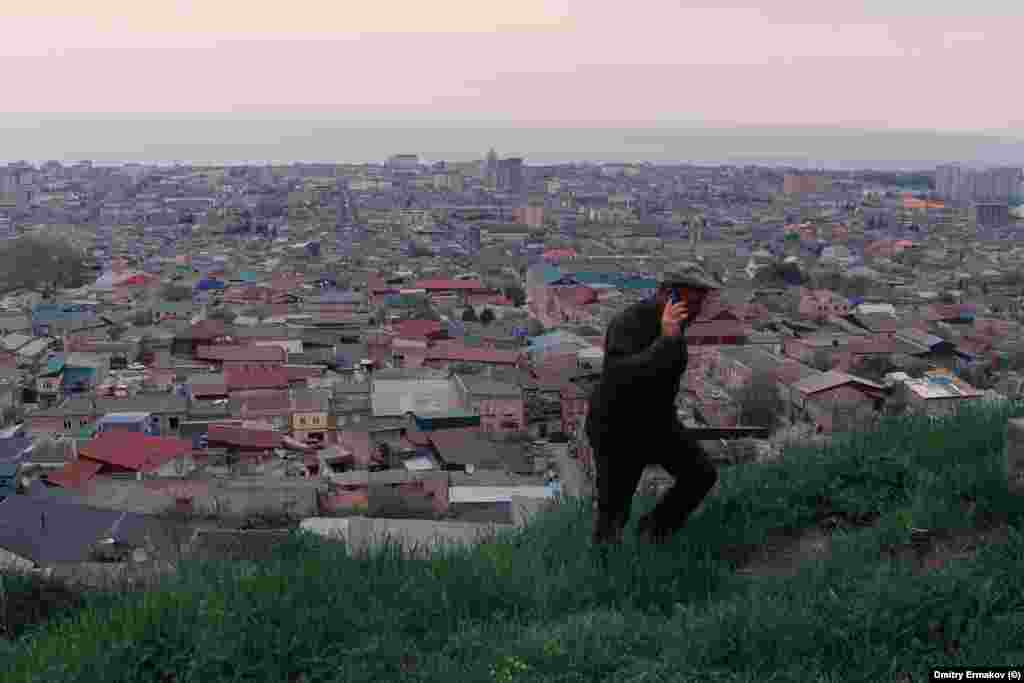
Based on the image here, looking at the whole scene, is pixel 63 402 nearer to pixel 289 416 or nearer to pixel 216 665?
pixel 289 416

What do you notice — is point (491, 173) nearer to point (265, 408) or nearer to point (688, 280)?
point (265, 408)

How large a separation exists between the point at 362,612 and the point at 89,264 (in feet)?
104

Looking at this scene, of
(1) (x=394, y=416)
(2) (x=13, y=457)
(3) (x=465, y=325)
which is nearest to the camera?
(2) (x=13, y=457)

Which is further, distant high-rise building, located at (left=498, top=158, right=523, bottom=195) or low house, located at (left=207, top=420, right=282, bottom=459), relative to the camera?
distant high-rise building, located at (left=498, top=158, right=523, bottom=195)

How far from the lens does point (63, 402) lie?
43.5ft

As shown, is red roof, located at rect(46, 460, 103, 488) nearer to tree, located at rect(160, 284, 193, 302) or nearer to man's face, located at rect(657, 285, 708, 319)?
man's face, located at rect(657, 285, 708, 319)

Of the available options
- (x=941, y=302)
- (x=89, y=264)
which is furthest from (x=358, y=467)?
(x=89, y=264)

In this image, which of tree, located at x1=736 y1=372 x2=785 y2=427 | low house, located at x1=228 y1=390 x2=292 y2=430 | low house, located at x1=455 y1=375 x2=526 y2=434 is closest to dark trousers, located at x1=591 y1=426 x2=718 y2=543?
low house, located at x1=455 y1=375 x2=526 y2=434

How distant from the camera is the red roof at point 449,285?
2531cm

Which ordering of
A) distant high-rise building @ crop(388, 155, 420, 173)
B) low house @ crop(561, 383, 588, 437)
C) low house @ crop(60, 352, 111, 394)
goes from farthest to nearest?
distant high-rise building @ crop(388, 155, 420, 173)
low house @ crop(60, 352, 111, 394)
low house @ crop(561, 383, 588, 437)

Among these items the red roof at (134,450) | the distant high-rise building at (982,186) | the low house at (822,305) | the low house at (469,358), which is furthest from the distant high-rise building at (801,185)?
Result: the red roof at (134,450)

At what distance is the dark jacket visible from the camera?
282 centimetres

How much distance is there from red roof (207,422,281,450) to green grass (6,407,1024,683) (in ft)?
28.5

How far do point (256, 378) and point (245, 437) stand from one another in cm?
274
